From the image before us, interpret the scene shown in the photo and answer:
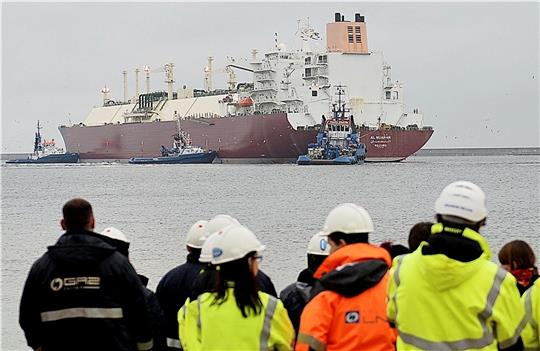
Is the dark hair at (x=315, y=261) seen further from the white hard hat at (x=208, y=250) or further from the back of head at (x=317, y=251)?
the white hard hat at (x=208, y=250)

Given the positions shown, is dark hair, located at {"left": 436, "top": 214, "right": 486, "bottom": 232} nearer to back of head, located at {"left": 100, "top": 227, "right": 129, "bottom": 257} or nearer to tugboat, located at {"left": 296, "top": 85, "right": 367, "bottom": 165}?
back of head, located at {"left": 100, "top": 227, "right": 129, "bottom": 257}

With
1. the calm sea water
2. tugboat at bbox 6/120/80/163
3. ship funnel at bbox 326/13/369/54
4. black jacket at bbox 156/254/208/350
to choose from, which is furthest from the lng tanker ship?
black jacket at bbox 156/254/208/350

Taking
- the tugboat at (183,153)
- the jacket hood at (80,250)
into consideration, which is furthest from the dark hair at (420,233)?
the tugboat at (183,153)

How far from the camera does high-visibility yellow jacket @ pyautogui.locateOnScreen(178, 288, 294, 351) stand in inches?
145

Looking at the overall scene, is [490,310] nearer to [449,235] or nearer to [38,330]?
[449,235]

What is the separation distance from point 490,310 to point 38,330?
1.94 meters

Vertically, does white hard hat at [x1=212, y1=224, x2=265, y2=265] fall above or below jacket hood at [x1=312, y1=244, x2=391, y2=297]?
above

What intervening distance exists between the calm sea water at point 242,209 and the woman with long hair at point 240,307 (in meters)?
6.67

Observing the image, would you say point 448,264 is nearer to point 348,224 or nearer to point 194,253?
point 348,224

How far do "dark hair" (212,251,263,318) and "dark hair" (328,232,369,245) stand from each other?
1.08ft

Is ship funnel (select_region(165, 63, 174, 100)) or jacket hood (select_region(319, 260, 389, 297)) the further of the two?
ship funnel (select_region(165, 63, 174, 100))

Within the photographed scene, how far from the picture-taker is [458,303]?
3537 millimetres

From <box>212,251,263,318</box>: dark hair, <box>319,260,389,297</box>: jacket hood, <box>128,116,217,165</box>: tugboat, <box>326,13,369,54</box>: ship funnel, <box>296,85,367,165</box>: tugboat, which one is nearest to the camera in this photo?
<box>319,260,389,297</box>: jacket hood

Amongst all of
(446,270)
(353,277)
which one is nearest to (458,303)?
(446,270)
